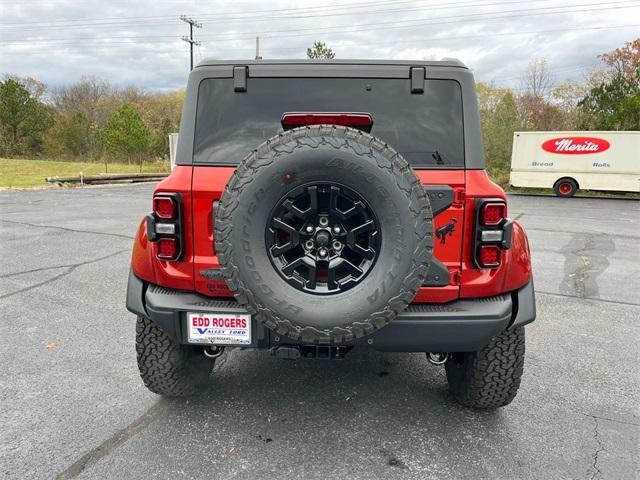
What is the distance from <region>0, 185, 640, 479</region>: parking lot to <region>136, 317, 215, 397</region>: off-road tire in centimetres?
15

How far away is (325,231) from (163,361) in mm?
1327

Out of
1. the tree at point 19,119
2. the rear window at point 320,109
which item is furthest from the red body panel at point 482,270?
the tree at point 19,119

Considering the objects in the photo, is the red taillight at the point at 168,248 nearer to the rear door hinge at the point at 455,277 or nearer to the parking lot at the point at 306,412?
the parking lot at the point at 306,412

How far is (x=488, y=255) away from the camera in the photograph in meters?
2.28

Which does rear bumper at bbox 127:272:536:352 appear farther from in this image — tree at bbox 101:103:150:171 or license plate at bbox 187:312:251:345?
tree at bbox 101:103:150:171

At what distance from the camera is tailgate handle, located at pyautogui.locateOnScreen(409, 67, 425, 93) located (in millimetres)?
2377

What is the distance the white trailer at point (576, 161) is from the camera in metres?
18.5

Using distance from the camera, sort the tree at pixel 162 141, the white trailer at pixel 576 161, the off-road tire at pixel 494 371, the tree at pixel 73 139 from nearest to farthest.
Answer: the off-road tire at pixel 494 371, the white trailer at pixel 576 161, the tree at pixel 73 139, the tree at pixel 162 141

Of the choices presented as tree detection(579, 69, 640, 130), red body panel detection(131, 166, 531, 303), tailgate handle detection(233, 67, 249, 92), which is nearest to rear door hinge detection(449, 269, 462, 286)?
red body panel detection(131, 166, 531, 303)

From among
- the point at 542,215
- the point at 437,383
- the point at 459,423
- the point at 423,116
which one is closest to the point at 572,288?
the point at 437,383

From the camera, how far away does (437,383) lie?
122 inches

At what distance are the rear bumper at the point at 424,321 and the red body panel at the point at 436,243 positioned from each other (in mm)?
58

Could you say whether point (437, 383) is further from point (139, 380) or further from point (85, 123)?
point (85, 123)

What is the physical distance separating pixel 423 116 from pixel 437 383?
181 centimetres
